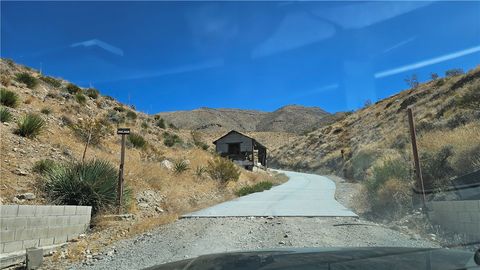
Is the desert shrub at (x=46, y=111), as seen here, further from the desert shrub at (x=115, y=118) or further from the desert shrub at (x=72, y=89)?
the desert shrub at (x=72, y=89)

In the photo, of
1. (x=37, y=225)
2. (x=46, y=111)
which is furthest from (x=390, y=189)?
(x=46, y=111)

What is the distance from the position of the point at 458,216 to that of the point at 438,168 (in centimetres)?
430

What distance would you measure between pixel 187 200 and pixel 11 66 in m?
21.4

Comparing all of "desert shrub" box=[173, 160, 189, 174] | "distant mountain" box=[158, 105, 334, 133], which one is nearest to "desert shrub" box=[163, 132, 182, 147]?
"desert shrub" box=[173, 160, 189, 174]

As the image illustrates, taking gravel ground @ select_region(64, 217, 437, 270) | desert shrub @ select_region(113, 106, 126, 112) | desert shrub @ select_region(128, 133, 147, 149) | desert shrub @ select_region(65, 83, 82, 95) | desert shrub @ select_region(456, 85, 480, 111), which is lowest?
gravel ground @ select_region(64, 217, 437, 270)

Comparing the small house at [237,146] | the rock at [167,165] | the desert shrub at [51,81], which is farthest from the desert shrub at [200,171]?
the small house at [237,146]

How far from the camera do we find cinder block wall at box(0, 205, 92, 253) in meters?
9.18

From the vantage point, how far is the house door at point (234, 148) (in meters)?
63.2

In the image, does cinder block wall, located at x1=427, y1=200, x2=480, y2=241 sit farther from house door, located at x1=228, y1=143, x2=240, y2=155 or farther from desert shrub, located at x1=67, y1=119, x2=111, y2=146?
house door, located at x1=228, y1=143, x2=240, y2=155

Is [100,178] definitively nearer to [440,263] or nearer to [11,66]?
[440,263]

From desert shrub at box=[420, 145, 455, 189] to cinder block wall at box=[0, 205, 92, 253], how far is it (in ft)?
35.5

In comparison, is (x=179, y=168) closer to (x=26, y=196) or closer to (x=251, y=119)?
(x=26, y=196)

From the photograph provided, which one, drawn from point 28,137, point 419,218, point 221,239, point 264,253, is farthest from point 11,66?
point 264,253

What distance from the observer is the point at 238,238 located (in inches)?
434
